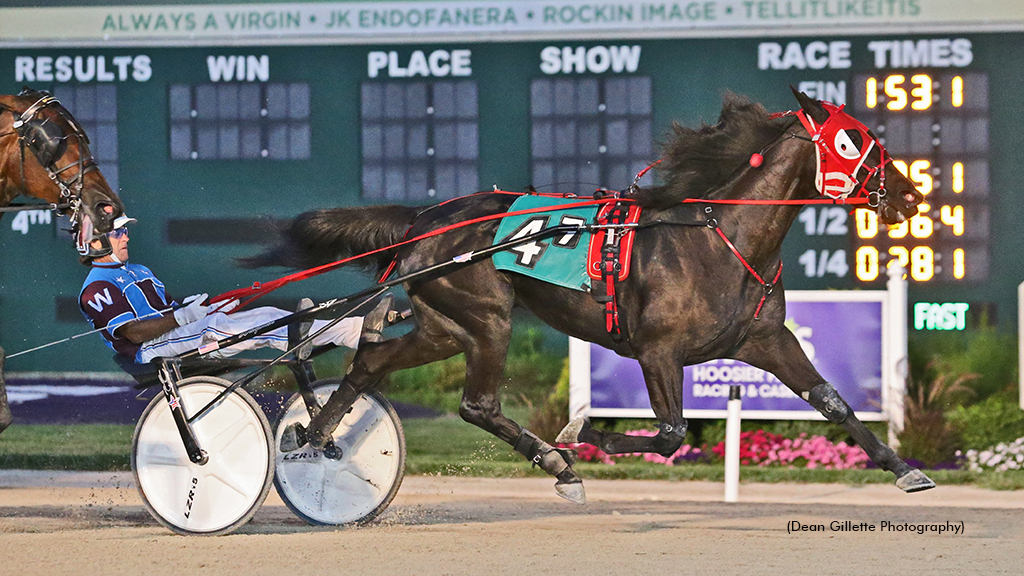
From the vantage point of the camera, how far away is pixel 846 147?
5363 millimetres

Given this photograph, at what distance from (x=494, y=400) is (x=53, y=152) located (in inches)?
79.3

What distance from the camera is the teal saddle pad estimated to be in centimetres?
548

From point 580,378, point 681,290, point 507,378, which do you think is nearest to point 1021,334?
point 580,378

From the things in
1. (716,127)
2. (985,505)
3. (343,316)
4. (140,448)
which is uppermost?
(716,127)

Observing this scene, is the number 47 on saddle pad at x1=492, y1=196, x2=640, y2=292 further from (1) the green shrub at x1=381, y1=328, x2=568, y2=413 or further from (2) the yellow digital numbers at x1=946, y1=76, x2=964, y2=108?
(2) the yellow digital numbers at x1=946, y1=76, x2=964, y2=108

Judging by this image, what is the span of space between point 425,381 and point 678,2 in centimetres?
309

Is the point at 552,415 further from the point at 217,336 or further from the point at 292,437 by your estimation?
the point at 217,336

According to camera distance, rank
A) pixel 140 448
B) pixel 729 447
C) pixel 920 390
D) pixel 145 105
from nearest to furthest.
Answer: pixel 140 448 < pixel 729 447 < pixel 920 390 < pixel 145 105

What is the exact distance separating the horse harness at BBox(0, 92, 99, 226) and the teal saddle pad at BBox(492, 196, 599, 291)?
1667mm

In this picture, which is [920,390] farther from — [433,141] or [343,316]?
[343,316]

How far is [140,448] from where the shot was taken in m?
5.66

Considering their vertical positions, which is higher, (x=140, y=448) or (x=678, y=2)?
(x=678, y=2)

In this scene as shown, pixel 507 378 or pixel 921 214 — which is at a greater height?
pixel 921 214

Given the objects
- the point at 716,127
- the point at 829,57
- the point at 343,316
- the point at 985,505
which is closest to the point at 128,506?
the point at 343,316
